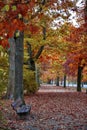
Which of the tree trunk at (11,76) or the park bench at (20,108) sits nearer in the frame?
the park bench at (20,108)

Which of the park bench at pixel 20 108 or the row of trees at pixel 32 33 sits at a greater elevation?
the row of trees at pixel 32 33

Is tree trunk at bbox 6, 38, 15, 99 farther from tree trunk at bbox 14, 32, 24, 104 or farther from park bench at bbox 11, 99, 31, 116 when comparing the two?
park bench at bbox 11, 99, 31, 116

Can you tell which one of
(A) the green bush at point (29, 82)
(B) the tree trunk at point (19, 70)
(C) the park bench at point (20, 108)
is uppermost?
(B) the tree trunk at point (19, 70)

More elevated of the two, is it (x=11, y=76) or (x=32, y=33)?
(x=32, y=33)

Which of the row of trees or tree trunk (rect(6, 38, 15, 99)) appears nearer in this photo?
the row of trees

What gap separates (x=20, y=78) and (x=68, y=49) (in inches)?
524

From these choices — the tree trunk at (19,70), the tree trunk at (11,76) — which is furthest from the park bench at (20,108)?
the tree trunk at (11,76)

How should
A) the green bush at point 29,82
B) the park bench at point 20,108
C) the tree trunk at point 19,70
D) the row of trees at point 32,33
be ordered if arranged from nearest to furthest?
the row of trees at point 32,33, the park bench at point 20,108, the tree trunk at point 19,70, the green bush at point 29,82

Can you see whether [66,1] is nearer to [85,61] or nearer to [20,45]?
[20,45]

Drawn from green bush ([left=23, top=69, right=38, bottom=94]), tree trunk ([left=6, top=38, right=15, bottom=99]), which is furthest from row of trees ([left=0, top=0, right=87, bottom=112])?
green bush ([left=23, top=69, right=38, bottom=94])

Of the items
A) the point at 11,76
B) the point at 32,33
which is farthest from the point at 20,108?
the point at 11,76

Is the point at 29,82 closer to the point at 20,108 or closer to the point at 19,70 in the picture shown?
the point at 19,70

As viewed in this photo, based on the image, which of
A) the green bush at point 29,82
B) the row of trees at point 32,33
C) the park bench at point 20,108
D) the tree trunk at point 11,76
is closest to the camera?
the row of trees at point 32,33

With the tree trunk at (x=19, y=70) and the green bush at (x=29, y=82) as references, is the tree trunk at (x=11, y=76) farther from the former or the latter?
the tree trunk at (x=19, y=70)
